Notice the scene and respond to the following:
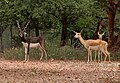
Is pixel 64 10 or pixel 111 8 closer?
pixel 111 8

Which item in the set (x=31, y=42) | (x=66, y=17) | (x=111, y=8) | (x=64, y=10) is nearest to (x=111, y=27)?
(x=111, y=8)

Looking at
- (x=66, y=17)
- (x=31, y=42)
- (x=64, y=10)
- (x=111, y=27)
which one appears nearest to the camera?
(x=31, y=42)

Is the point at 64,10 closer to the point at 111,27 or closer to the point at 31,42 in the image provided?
the point at 111,27

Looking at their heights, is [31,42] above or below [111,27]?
below

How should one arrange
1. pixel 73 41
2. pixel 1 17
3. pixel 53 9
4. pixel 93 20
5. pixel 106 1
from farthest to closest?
1. pixel 73 41
2. pixel 1 17
3. pixel 93 20
4. pixel 53 9
5. pixel 106 1

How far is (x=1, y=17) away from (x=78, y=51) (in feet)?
28.7

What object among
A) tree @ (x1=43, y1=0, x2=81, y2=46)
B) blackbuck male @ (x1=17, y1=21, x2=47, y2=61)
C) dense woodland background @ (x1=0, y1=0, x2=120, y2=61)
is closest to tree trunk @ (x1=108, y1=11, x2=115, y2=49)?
dense woodland background @ (x1=0, y1=0, x2=120, y2=61)

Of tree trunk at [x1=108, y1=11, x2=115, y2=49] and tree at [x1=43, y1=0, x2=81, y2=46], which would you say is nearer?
tree trunk at [x1=108, y1=11, x2=115, y2=49]

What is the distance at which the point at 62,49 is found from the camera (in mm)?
20203

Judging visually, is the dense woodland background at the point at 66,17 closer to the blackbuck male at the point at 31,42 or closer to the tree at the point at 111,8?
the tree at the point at 111,8

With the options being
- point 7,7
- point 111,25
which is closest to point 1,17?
point 7,7

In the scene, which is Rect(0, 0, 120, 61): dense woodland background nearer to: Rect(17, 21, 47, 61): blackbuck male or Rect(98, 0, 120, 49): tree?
Rect(98, 0, 120, 49): tree

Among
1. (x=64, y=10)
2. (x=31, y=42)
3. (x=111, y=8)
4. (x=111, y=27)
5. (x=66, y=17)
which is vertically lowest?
(x=31, y=42)

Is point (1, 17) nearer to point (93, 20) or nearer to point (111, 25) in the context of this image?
point (93, 20)
